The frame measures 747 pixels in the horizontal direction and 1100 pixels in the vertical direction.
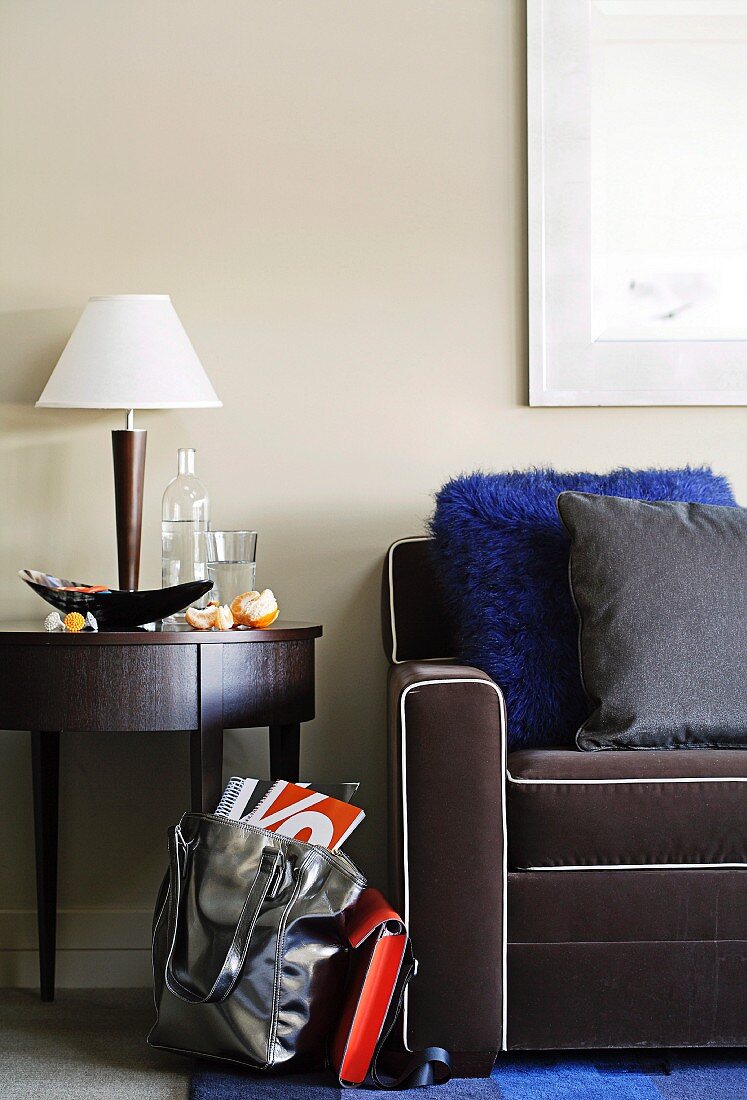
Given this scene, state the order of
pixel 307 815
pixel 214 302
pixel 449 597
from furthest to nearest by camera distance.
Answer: pixel 214 302 < pixel 449 597 < pixel 307 815

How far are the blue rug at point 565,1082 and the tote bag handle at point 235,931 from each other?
0.15 meters

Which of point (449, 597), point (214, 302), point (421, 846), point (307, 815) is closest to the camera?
point (421, 846)

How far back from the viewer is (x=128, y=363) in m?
2.04

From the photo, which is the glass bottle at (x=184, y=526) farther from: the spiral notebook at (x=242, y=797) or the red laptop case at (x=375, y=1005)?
the red laptop case at (x=375, y=1005)

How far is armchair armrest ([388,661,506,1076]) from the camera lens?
1.59m

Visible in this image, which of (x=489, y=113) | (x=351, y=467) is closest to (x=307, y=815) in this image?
(x=351, y=467)

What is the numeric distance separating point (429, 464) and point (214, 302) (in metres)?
0.58

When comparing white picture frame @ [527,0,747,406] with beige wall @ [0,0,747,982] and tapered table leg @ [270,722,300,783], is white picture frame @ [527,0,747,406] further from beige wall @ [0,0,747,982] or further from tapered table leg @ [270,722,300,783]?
tapered table leg @ [270,722,300,783]

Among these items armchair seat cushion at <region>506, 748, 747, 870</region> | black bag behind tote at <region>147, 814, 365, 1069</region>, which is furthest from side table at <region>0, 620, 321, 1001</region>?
armchair seat cushion at <region>506, 748, 747, 870</region>

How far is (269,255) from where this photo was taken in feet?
7.66

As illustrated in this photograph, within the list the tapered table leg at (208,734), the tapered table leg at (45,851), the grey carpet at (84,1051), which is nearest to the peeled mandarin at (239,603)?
the tapered table leg at (208,734)

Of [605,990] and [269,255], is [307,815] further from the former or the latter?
[269,255]

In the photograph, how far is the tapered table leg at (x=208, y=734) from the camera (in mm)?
1759

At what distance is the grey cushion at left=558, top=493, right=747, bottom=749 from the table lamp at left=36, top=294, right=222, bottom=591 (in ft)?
2.62
